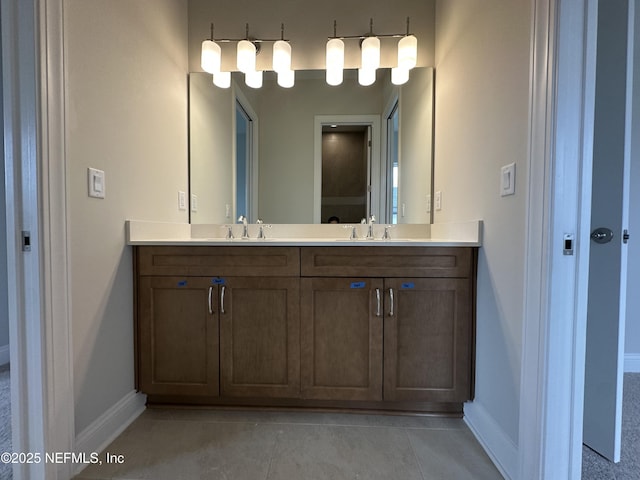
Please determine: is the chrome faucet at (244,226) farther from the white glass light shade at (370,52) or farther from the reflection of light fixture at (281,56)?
the white glass light shade at (370,52)

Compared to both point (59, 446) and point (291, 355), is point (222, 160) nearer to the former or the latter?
point (291, 355)

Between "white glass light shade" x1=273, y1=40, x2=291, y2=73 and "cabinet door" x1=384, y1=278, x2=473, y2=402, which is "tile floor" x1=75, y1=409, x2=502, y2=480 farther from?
"white glass light shade" x1=273, y1=40, x2=291, y2=73

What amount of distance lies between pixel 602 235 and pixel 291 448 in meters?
1.50

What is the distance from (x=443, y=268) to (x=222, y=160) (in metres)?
1.50

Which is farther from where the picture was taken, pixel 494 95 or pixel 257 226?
pixel 257 226

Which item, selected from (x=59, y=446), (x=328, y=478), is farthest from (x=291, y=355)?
(x=59, y=446)

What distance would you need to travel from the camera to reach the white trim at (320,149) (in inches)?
76.2

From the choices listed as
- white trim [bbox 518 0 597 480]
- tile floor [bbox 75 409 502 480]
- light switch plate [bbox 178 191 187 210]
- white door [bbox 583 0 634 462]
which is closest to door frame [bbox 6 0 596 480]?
white trim [bbox 518 0 597 480]

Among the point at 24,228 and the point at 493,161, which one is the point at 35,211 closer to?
the point at 24,228

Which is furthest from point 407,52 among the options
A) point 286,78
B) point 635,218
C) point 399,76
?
point 635,218

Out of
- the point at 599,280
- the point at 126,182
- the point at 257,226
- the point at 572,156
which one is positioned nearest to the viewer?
the point at 572,156

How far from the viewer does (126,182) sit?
4.62 ft

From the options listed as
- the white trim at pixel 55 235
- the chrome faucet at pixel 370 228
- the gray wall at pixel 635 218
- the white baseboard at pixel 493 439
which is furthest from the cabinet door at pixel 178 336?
the gray wall at pixel 635 218

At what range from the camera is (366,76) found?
1867mm
